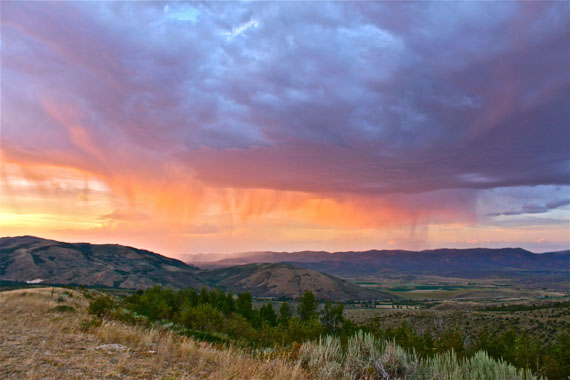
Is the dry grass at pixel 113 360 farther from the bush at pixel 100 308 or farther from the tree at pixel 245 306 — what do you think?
the tree at pixel 245 306

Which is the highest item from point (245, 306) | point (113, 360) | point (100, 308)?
point (113, 360)

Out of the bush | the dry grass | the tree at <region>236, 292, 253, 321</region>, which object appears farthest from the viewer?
the tree at <region>236, 292, 253, 321</region>

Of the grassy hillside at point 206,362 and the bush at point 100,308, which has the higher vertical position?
the grassy hillside at point 206,362

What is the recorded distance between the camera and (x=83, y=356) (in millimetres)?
10867

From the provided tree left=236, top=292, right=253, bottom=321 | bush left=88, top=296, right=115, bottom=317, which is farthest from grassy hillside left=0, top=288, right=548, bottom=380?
tree left=236, top=292, right=253, bottom=321

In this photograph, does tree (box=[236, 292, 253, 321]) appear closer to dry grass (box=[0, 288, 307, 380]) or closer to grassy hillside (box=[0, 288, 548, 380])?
dry grass (box=[0, 288, 307, 380])

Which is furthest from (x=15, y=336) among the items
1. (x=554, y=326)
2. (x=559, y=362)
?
(x=554, y=326)

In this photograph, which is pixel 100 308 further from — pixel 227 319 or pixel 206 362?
pixel 227 319

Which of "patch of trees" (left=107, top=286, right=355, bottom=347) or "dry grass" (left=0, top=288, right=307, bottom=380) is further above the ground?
"dry grass" (left=0, top=288, right=307, bottom=380)

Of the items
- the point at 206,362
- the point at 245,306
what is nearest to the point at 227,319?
the point at 245,306

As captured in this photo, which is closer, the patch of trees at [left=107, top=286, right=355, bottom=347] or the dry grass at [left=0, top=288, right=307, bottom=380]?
the dry grass at [left=0, top=288, right=307, bottom=380]

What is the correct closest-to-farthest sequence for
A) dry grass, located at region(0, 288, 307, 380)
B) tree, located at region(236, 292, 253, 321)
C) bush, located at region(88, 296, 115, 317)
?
dry grass, located at region(0, 288, 307, 380)
bush, located at region(88, 296, 115, 317)
tree, located at region(236, 292, 253, 321)

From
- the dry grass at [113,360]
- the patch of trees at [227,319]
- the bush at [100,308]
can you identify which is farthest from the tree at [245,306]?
the dry grass at [113,360]

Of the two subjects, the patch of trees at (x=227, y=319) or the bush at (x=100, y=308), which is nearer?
the bush at (x=100, y=308)
